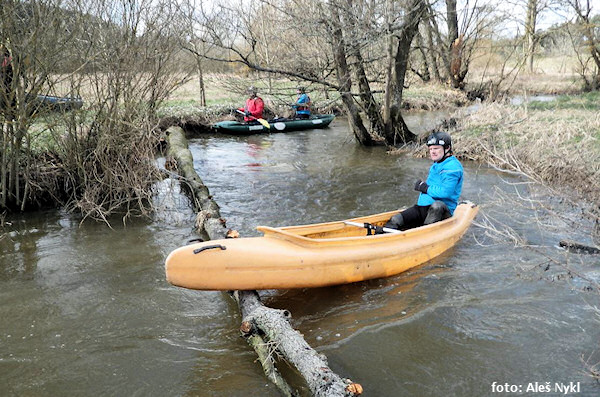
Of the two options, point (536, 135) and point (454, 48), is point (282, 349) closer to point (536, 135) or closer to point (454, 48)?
point (536, 135)

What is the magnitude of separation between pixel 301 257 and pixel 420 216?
2.30 m

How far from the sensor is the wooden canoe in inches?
182

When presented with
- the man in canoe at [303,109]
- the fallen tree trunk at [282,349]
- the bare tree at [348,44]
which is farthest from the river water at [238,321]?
the man in canoe at [303,109]

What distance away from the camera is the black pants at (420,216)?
21.4 ft

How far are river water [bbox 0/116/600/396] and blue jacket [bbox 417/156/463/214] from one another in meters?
0.69

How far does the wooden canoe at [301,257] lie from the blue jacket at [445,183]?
362 millimetres

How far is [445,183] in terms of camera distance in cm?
645

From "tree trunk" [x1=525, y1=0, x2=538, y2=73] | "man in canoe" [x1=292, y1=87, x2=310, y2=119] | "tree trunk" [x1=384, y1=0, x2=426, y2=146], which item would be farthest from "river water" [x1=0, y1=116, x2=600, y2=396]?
"tree trunk" [x1=525, y1=0, x2=538, y2=73]

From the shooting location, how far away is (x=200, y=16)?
1015 cm

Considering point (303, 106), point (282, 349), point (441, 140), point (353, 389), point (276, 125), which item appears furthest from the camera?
point (303, 106)

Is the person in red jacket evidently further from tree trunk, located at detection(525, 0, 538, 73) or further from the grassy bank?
tree trunk, located at detection(525, 0, 538, 73)

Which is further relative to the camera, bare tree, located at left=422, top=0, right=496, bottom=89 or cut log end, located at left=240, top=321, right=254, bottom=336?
bare tree, located at left=422, top=0, right=496, bottom=89

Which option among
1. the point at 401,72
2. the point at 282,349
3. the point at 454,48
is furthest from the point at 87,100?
the point at 454,48

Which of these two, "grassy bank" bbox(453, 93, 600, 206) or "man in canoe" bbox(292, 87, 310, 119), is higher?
"man in canoe" bbox(292, 87, 310, 119)
